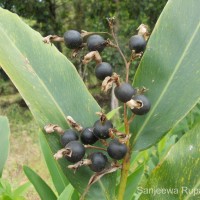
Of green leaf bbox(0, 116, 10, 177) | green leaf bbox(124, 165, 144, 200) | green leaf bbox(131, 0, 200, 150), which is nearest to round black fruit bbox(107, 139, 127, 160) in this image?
green leaf bbox(131, 0, 200, 150)

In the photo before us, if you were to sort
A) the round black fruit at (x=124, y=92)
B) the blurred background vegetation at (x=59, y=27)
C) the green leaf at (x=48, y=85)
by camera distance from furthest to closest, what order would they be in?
the blurred background vegetation at (x=59, y=27) → the green leaf at (x=48, y=85) → the round black fruit at (x=124, y=92)

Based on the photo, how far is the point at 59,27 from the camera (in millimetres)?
8148

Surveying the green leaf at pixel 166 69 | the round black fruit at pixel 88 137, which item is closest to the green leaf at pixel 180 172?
the green leaf at pixel 166 69

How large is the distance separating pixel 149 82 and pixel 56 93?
0.62 feet

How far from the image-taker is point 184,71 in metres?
0.83

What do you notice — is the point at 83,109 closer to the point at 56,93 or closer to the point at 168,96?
the point at 56,93

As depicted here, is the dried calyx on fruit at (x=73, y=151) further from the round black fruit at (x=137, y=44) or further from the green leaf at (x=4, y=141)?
the green leaf at (x=4, y=141)

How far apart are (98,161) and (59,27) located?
7608mm

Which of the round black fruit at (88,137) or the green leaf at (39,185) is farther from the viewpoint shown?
the green leaf at (39,185)

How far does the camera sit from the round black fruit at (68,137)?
75 centimetres

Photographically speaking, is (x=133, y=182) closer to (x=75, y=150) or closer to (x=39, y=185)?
(x=39, y=185)

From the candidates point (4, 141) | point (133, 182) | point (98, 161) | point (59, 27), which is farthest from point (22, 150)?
point (98, 161)

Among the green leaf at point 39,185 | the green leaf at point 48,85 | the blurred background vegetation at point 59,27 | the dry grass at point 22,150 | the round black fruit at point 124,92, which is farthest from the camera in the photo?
the blurred background vegetation at point 59,27

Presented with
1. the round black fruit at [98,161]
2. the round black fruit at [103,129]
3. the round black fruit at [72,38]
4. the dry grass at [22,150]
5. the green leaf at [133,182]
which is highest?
the round black fruit at [72,38]
